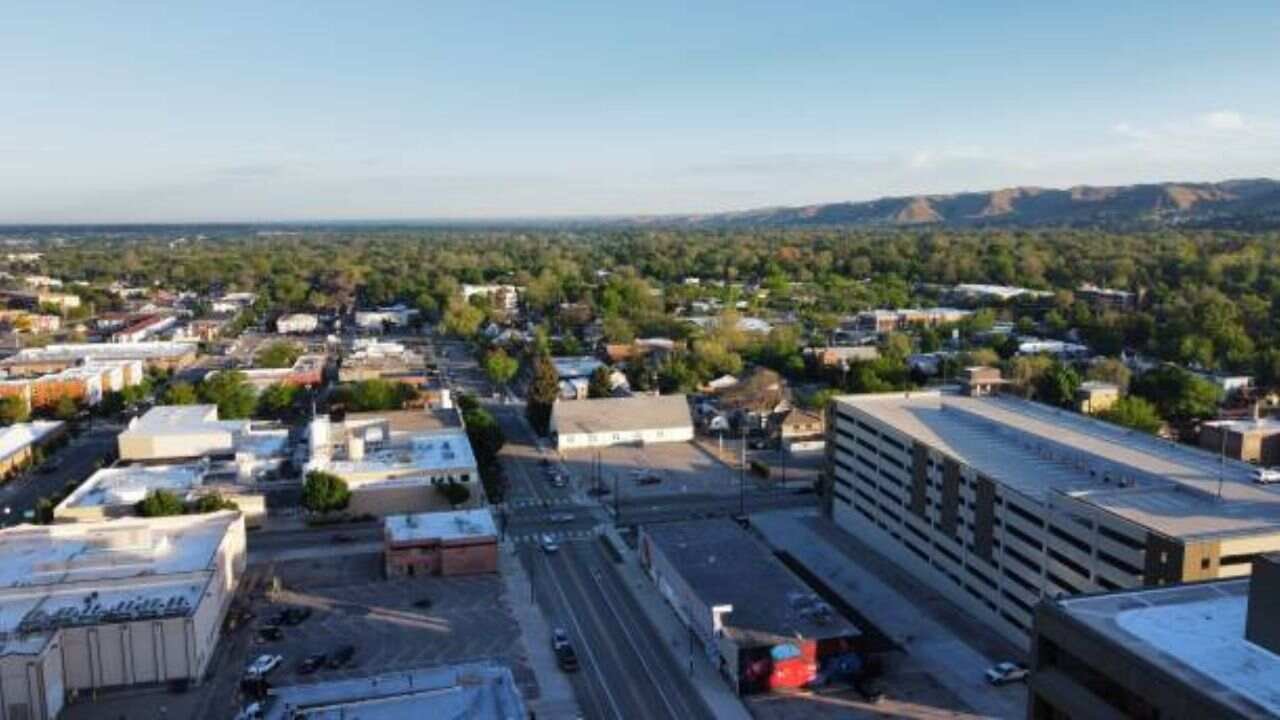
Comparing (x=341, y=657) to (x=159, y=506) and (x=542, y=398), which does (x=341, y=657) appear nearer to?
(x=159, y=506)

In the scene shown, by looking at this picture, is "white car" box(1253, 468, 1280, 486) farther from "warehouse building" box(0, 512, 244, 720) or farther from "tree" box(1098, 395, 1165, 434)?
"warehouse building" box(0, 512, 244, 720)

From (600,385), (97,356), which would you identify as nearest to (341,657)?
(600,385)

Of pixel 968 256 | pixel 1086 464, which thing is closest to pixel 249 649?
pixel 1086 464

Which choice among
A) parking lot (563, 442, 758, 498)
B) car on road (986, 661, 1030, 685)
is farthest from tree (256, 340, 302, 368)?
car on road (986, 661, 1030, 685)

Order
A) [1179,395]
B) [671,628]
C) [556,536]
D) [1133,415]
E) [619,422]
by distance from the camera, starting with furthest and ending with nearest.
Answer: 1. [1179,395]
2. [619,422]
3. [1133,415]
4. [556,536]
5. [671,628]

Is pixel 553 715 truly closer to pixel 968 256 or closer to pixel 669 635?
pixel 669 635

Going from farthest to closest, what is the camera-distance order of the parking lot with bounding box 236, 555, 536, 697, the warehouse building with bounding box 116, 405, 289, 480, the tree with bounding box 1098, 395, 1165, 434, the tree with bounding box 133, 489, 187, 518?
the tree with bounding box 1098, 395, 1165, 434 → the warehouse building with bounding box 116, 405, 289, 480 → the tree with bounding box 133, 489, 187, 518 → the parking lot with bounding box 236, 555, 536, 697

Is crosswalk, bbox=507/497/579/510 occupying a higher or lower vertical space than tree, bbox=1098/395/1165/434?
lower

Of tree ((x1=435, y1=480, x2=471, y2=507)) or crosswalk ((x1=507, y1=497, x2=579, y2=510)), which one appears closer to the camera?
tree ((x1=435, y1=480, x2=471, y2=507))
